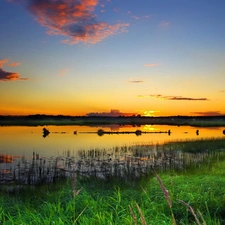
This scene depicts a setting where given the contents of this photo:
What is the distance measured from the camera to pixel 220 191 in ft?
34.6

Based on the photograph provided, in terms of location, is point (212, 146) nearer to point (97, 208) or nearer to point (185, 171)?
point (185, 171)

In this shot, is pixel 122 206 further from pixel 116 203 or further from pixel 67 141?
pixel 67 141

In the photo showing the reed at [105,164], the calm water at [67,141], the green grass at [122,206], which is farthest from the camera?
the calm water at [67,141]

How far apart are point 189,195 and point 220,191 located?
3.85 ft

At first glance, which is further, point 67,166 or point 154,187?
point 67,166

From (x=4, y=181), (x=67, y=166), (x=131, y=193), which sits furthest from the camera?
(x=67, y=166)

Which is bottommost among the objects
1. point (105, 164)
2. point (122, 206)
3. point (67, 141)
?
point (105, 164)

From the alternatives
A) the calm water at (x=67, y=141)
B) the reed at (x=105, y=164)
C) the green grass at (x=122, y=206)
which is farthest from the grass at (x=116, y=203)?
the calm water at (x=67, y=141)

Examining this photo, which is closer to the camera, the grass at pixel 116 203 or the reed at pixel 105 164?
the grass at pixel 116 203

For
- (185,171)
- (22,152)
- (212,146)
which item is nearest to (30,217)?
(185,171)

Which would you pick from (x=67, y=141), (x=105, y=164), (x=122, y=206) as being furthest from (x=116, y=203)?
(x=67, y=141)

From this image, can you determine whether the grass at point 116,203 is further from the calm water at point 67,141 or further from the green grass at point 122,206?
the calm water at point 67,141

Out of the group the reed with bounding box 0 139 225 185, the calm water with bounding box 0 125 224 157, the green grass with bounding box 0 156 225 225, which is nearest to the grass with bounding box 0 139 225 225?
the green grass with bounding box 0 156 225 225

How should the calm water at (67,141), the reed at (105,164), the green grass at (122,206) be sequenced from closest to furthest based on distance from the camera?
the green grass at (122,206), the reed at (105,164), the calm water at (67,141)
